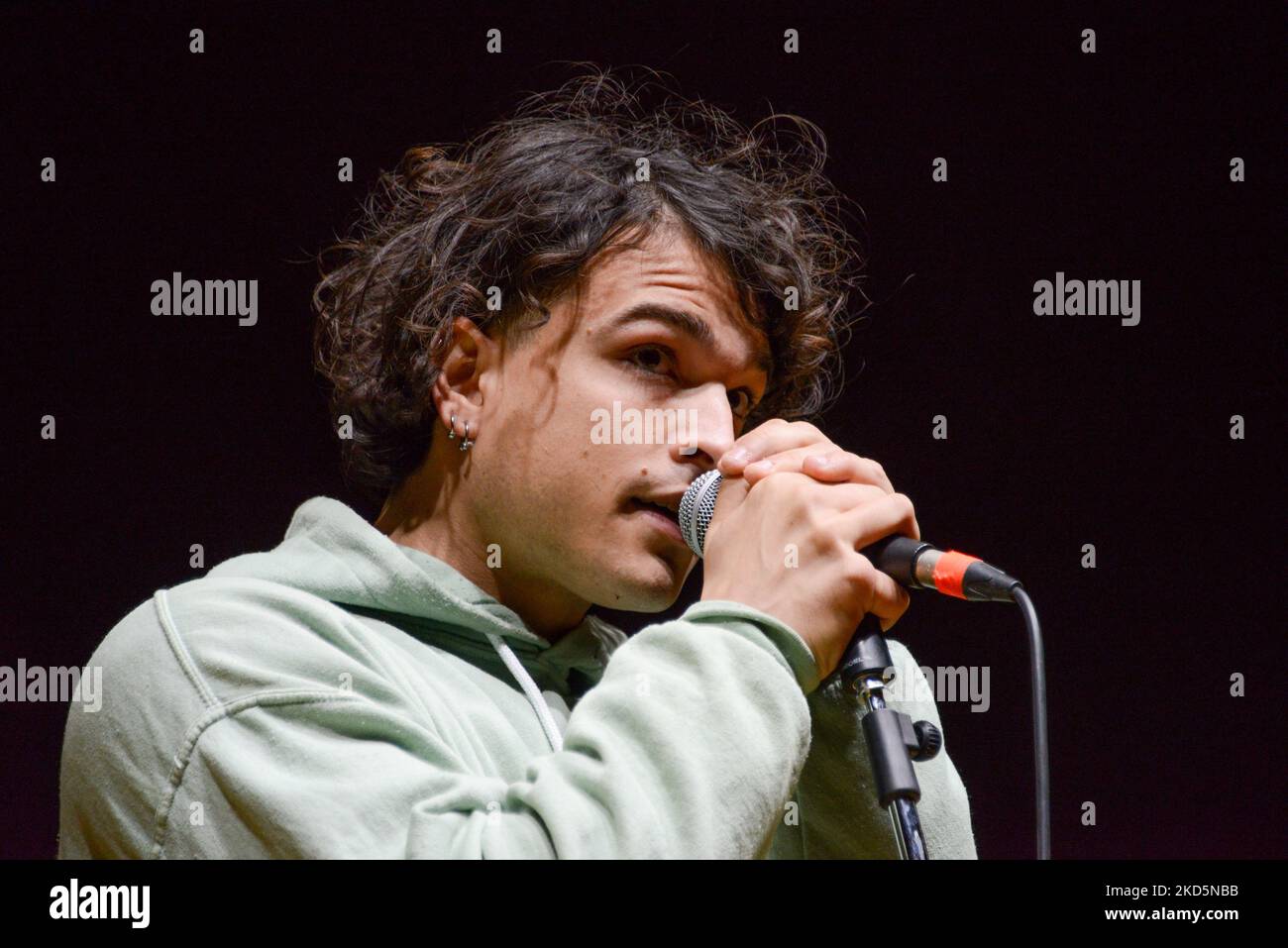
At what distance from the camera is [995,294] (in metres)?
2.14

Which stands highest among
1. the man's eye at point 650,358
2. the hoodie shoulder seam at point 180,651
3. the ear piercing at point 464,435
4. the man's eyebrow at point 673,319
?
the man's eyebrow at point 673,319

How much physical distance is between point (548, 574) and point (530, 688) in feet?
0.40

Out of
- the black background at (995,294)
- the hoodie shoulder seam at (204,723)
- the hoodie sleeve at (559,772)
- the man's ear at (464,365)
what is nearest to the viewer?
the hoodie sleeve at (559,772)

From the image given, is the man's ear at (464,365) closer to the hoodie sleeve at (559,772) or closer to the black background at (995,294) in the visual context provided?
the black background at (995,294)

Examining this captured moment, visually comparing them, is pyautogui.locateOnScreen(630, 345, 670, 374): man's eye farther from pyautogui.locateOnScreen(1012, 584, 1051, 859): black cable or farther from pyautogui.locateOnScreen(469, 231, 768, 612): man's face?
pyautogui.locateOnScreen(1012, 584, 1051, 859): black cable

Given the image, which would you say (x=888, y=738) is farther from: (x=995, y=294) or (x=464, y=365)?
(x=995, y=294)

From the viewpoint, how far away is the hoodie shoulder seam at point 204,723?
1.14m

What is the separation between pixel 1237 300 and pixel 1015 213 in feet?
1.19

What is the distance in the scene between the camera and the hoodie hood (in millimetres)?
1355

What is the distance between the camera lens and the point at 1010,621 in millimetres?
2201

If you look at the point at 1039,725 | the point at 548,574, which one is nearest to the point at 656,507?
the point at 548,574

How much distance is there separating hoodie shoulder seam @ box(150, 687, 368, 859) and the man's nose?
447 mm

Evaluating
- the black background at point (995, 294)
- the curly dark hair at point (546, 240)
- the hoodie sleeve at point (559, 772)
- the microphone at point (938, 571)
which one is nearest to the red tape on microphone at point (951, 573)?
the microphone at point (938, 571)

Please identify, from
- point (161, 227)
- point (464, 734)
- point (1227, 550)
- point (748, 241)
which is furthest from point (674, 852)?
point (1227, 550)
